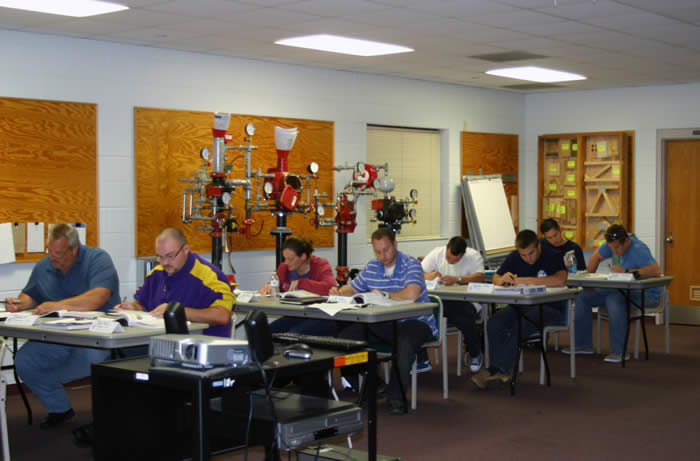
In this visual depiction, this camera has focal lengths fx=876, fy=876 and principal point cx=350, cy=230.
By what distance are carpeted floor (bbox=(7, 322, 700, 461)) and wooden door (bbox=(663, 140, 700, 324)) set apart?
2949 millimetres

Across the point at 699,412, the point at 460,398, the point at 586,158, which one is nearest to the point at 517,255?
the point at 460,398

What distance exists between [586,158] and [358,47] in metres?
4.18

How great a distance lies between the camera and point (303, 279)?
6.31 meters

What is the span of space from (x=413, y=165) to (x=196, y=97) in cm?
293

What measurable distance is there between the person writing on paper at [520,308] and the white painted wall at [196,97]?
234 centimetres

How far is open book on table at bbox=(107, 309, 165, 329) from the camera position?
4383mm

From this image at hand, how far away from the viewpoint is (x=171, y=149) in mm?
7258

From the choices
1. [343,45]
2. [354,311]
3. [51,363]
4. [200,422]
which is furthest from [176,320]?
[343,45]

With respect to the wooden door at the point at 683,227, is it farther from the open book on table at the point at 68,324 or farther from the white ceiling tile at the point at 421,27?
the open book on table at the point at 68,324

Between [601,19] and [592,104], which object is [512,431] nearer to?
[601,19]

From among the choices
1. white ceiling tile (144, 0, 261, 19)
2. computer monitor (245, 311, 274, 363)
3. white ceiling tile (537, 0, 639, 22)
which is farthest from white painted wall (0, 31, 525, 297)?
computer monitor (245, 311, 274, 363)

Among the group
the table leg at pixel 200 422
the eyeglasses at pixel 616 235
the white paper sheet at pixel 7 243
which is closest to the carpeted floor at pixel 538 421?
the white paper sheet at pixel 7 243

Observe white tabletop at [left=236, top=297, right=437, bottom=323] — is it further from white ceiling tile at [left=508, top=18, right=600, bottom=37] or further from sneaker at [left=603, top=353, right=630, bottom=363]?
sneaker at [left=603, top=353, right=630, bottom=363]

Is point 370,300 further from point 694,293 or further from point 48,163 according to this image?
point 694,293
